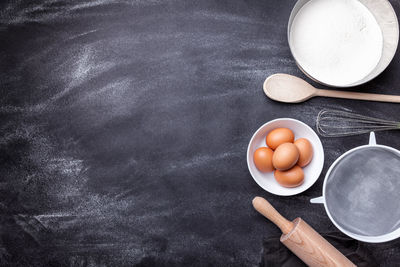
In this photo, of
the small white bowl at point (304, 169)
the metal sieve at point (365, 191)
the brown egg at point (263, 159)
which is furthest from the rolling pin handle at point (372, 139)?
the brown egg at point (263, 159)

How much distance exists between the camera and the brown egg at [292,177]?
93 cm

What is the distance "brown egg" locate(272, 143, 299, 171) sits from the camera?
900mm

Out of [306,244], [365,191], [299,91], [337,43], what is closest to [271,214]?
[306,244]

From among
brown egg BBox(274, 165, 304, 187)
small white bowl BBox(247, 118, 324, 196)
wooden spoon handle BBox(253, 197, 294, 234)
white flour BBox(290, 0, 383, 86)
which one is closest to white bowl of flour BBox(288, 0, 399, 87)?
white flour BBox(290, 0, 383, 86)

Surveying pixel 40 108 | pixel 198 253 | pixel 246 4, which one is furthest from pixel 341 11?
pixel 40 108

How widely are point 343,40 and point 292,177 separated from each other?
0.40 metres

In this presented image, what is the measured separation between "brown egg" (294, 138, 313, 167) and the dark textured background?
0.32 feet

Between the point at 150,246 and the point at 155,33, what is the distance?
0.62 m

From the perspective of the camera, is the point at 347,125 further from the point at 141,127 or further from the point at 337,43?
the point at 141,127

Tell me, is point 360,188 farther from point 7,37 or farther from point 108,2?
point 7,37

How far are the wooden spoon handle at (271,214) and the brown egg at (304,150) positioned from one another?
14 centimetres

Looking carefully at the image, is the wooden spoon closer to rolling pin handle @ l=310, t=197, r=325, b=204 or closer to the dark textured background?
the dark textured background

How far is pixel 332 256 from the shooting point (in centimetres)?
88

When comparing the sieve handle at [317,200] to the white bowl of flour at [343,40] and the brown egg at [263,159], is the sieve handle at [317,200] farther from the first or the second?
the white bowl of flour at [343,40]
